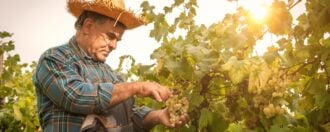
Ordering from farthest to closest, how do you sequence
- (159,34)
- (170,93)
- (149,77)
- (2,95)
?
(2,95) → (159,34) → (149,77) → (170,93)

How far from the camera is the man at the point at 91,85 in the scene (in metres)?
3.22

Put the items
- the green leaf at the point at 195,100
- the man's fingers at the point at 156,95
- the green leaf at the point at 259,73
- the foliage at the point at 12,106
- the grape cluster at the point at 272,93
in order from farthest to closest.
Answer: the foliage at the point at 12,106
the green leaf at the point at 195,100
the man's fingers at the point at 156,95
the grape cluster at the point at 272,93
the green leaf at the point at 259,73

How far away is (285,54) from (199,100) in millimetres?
619

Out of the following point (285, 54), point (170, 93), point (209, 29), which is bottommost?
point (170, 93)

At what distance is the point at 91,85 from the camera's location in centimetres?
328

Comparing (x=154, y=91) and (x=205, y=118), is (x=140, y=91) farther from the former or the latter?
(x=205, y=118)

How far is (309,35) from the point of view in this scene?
123 inches

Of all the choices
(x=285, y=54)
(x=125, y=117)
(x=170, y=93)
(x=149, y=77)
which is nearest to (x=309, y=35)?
(x=285, y=54)

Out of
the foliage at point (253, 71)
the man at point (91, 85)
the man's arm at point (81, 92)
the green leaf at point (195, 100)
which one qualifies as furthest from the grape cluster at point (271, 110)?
the man's arm at point (81, 92)

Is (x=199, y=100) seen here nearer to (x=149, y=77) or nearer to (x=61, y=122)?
(x=149, y=77)

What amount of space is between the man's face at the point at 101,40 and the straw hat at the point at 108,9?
0.35ft

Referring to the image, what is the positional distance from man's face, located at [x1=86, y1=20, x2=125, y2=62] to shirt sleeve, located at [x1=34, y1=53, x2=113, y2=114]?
425 millimetres

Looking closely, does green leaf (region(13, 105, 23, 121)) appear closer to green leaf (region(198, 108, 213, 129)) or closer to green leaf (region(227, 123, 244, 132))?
green leaf (region(198, 108, 213, 129))

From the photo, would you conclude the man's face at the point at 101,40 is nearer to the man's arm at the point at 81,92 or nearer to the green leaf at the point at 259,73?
the man's arm at the point at 81,92
